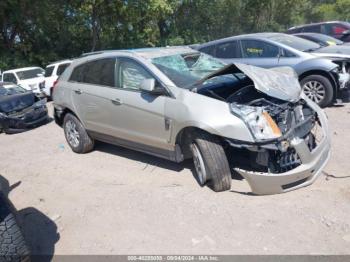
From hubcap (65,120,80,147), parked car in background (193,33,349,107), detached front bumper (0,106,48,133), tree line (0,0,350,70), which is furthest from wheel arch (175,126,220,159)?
tree line (0,0,350,70)

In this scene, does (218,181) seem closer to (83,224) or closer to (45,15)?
(83,224)

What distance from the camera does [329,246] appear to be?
9.93 feet

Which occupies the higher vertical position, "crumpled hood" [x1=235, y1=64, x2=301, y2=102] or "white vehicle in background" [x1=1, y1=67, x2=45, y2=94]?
"crumpled hood" [x1=235, y1=64, x2=301, y2=102]

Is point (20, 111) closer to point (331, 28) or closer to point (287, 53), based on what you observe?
point (287, 53)

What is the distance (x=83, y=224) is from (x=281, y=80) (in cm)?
288

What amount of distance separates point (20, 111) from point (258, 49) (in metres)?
5.98

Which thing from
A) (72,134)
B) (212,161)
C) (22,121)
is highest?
(212,161)

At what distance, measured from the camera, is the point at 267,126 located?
3.63 metres

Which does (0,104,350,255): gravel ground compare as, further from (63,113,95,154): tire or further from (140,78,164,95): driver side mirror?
(140,78,164,95): driver side mirror

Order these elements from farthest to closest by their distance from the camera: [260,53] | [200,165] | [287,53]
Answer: [260,53], [287,53], [200,165]

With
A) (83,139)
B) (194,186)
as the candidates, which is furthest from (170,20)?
(194,186)

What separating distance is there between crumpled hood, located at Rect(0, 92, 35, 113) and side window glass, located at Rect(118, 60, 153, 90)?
499 centimetres

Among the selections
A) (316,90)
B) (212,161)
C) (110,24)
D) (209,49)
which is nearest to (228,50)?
(209,49)

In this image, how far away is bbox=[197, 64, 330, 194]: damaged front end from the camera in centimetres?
361
